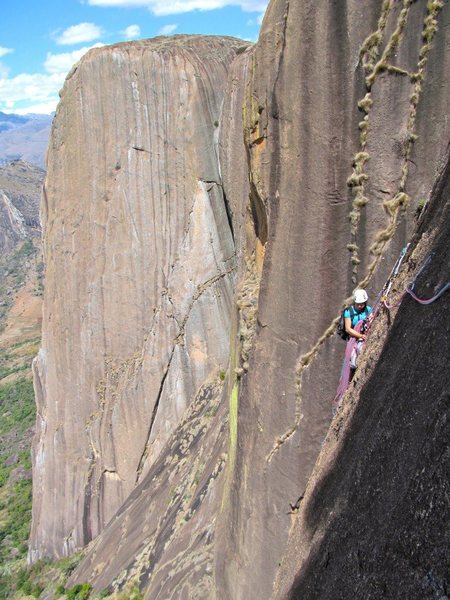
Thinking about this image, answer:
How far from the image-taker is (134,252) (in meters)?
16.9

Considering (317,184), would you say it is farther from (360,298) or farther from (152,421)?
(152,421)

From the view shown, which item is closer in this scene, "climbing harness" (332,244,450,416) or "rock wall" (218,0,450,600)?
"climbing harness" (332,244,450,416)

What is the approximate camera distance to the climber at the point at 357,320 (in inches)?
259

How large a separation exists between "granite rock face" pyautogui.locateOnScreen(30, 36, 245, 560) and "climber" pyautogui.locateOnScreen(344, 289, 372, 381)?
31.9 ft

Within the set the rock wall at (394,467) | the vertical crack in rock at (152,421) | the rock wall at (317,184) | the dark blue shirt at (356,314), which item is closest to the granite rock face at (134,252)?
the vertical crack in rock at (152,421)

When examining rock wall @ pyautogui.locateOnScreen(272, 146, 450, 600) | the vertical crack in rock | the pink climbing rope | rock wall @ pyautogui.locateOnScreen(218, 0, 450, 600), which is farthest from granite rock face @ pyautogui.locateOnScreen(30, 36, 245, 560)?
rock wall @ pyautogui.locateOnScreen(272, 146, 450, 600)

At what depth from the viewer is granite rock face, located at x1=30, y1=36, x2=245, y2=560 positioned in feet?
51.6

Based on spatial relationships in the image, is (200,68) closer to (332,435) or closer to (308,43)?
(308,43)

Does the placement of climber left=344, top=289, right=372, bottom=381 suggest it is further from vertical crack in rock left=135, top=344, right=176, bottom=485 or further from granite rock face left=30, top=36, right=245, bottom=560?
vertical crack in rock left=135, top=344, right=176, bottom=485

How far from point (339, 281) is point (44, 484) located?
17416 millimetres

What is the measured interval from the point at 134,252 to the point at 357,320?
11233 millimetres

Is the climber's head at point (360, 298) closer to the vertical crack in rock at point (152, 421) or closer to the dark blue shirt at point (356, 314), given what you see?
the dark blue shirt at point (356, 314)

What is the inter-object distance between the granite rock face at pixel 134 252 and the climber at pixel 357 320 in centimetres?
972

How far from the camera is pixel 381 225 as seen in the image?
681cm
